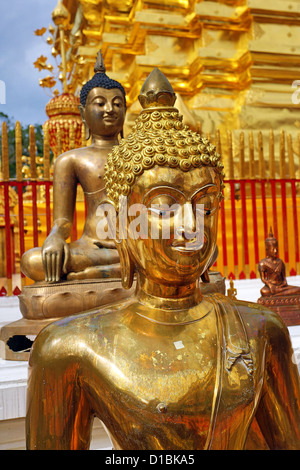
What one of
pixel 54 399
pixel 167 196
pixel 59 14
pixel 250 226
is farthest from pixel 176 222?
pixel 59 14

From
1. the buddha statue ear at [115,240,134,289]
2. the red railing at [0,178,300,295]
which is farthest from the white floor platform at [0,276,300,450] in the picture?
the red railing at [0,178,300,295]

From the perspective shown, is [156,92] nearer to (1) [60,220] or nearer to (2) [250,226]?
(1) [60,220]

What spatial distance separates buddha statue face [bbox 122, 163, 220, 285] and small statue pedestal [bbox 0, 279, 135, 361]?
1.15 metres

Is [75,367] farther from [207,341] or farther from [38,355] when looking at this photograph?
[207,341]

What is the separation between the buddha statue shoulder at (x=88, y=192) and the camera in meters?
2.32

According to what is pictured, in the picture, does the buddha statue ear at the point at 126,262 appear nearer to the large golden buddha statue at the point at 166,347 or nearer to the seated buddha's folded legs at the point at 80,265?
the large golden buddha statue at the point at 166,347

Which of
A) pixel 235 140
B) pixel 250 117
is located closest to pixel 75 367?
pixel 235 140

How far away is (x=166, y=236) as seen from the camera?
106 centimetres

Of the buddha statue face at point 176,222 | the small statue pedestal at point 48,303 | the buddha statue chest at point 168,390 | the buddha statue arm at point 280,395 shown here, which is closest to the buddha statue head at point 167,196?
the buddha statue face at point 176,222

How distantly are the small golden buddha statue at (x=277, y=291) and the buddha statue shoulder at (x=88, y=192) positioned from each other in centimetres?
100

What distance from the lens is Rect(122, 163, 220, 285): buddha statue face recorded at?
105 centimetres

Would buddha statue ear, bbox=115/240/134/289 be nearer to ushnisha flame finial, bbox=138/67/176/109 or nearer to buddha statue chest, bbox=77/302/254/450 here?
buddha statue chest, bbox=77/302/254/450

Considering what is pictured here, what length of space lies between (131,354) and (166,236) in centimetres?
28

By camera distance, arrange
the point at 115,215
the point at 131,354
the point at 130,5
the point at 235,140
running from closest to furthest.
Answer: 1. the point at 131,354
2. the point at 115,215
3. the point at 235,140
4. the point at 130,5
